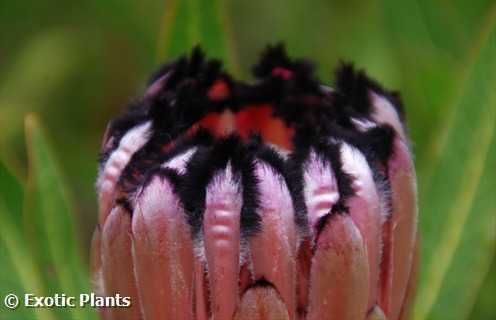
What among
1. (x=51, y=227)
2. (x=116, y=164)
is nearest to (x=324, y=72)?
(x=51, y=227)

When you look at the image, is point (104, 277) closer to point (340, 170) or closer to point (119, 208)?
point (119, 208)

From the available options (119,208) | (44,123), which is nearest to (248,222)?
(119,208)

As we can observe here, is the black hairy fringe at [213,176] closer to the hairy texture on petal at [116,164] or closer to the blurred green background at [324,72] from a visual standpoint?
the hairy texture on petal at [116,164]

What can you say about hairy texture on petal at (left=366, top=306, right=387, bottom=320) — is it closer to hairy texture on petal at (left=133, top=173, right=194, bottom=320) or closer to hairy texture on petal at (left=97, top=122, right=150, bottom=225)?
hairy texture on petal at (left=133, top=173, right=194, bottom=320)

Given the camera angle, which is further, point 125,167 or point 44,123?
point 44,123

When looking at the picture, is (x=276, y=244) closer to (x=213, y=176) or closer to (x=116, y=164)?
(x=213, y=176)

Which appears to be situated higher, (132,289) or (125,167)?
(125,167)

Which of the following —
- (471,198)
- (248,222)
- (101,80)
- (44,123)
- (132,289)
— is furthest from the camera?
(101,80)
